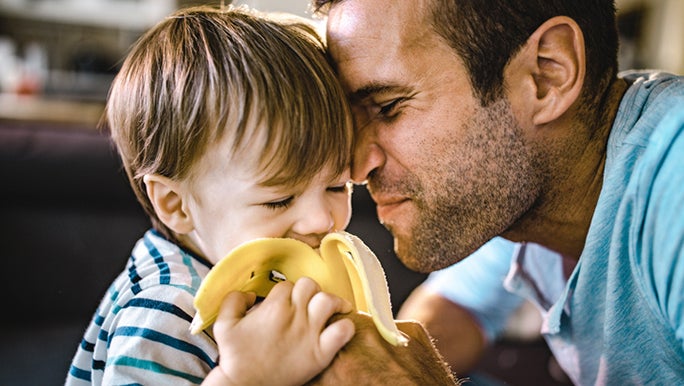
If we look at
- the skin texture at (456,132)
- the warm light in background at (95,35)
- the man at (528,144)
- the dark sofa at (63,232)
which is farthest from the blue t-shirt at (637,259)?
the warm light in background at (95,35)

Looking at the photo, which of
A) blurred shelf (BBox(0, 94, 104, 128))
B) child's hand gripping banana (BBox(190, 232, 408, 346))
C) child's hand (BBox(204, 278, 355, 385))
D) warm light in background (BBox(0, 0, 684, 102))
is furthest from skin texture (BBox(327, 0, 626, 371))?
warm light in background (BBox(0, 0, 684, 102))

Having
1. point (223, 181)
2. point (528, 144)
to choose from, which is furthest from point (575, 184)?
point (223, 181)

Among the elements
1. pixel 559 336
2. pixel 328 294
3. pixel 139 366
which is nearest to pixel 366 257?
pixel 328 294

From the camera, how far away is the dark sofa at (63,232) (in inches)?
74.2

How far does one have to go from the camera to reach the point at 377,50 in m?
1.10

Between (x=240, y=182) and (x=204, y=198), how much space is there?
8 cm

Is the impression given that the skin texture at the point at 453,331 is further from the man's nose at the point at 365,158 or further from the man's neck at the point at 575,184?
the man's nose at the point at 365,158

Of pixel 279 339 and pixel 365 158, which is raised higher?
pixel 365 158

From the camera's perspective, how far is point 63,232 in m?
1.96

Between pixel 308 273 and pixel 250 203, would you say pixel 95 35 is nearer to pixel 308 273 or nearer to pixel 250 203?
pixel 250 203

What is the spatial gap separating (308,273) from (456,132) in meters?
0.44

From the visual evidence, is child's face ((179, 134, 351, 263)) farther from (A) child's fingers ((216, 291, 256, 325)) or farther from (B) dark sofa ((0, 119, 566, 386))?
(B) dark sofa ((0, 119, 566, 386))

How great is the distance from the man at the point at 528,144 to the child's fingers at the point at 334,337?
0.37 m

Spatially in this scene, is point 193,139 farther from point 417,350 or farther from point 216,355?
point 417,350
